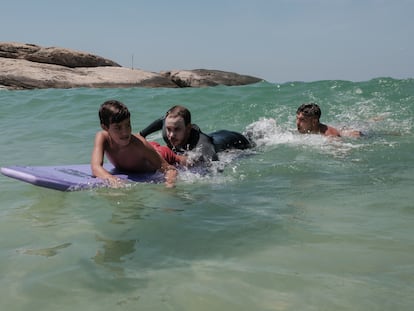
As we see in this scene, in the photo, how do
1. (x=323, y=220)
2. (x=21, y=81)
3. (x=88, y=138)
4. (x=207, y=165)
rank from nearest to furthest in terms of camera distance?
1. (x=323, y=220)
2. (x=207, y=165)
3. (x=88, y=138)
4. (x=21, y=81)

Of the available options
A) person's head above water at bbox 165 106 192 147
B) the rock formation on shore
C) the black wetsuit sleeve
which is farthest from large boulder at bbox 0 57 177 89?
person's head above water at bbox 165 106 192 147

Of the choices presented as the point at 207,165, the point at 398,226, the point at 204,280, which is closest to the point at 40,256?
the point at 204,280

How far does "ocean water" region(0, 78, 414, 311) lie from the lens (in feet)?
7.07

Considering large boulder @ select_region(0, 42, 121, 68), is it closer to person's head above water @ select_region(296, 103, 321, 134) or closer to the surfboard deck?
person's head above water @ select_region(296, 103, 321, 134)

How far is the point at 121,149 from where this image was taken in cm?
457

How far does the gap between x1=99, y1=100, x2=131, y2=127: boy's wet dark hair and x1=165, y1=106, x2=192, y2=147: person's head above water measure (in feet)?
2.93

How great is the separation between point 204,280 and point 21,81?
20.5 meters

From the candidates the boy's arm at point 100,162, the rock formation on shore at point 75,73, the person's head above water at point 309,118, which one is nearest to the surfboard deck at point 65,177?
the boy's arm at point 100,162

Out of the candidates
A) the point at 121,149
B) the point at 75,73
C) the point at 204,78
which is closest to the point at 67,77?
the point at 75,73

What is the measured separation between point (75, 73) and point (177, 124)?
19.3m

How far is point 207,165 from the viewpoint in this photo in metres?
5.08

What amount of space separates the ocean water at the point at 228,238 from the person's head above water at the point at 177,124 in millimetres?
535

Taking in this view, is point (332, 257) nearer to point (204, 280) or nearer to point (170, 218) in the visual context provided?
point (204, 280)

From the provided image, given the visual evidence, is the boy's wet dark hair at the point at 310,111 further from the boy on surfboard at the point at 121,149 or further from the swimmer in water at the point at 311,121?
the boy on surfboard at the point at 121,149
